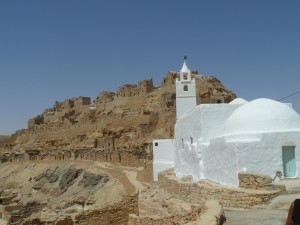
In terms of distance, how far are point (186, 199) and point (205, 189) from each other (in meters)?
2.08

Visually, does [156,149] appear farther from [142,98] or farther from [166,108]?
[142,98]

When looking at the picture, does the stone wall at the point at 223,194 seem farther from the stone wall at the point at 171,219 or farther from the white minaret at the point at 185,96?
the white minaret at the point at 185,96

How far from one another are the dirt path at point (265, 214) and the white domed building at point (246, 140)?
2674 millimetres

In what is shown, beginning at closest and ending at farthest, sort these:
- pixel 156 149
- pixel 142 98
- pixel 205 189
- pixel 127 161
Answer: pixel 205 189 → pixel 156 149 → pixel 127 161 → pixel 142 98

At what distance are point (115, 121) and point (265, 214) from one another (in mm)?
38454

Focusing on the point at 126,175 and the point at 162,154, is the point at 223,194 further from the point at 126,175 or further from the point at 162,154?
the point at 126,175

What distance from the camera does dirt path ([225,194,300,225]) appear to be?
852 centimetres

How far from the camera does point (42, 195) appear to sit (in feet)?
120

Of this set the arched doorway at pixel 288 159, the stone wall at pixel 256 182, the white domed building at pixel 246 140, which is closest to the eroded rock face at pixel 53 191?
the white domed building at pixel 246 140

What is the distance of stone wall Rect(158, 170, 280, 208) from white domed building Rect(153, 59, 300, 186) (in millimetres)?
1037

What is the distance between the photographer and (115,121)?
4709 centimetres

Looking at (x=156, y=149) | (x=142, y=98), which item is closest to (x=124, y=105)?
(x=142, y=98)

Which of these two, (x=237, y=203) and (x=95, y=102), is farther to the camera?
(x=95, y=102)

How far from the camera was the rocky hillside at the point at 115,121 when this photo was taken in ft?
123
